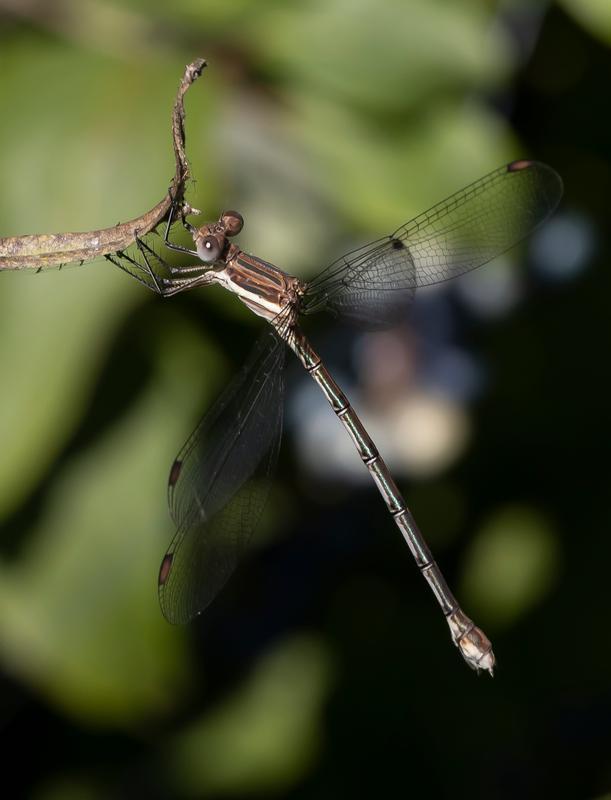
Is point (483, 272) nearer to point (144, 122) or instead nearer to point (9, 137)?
point (144, 122)

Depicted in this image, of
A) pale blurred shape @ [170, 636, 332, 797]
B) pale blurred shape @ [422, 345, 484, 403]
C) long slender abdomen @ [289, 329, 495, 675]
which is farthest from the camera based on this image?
pale blurred shape @ [422, 345, 484, 403]

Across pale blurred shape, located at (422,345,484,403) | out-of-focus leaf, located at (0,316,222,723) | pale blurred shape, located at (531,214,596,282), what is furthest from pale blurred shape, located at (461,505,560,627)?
out-of-focus leaf, located at (0,316,222,723)

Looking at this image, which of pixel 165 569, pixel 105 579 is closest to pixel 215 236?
pixel 165 569

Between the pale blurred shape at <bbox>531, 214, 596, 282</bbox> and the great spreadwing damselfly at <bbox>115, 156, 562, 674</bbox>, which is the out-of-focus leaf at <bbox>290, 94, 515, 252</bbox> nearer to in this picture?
the great spreadwing damselfly at <bbox>115, 156, 562, 674</bbox>

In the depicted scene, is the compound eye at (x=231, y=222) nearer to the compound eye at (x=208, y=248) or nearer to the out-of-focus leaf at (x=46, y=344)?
the compound eye at (x=208, y=248)

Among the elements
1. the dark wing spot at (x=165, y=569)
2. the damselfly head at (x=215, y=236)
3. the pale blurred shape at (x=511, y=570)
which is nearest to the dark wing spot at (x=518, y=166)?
the damselfly head at (x=215, y=236)

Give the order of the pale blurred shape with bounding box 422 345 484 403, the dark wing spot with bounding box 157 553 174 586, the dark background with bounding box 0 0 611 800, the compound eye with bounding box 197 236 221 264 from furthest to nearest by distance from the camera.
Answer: the pale blurred shape with bounding box 422 345 484 403 → the dark background with bounding box 0 0 611 800 → the dark wing spot with bounding box 157 553 174 586 → the compound eye with bounding box 197 236 221 264

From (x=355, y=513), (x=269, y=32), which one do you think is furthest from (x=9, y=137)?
(x=355, y=513)
